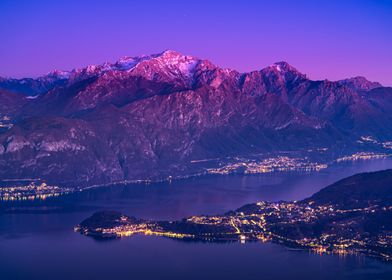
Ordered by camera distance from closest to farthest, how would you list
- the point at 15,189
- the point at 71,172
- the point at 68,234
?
the point at 68,234
the point at 15,189
the point at 71,172

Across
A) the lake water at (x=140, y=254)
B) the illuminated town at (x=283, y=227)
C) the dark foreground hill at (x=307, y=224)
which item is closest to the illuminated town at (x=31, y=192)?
the lake water at (x=140, y=254)

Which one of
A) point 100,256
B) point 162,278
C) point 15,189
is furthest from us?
point 15,189

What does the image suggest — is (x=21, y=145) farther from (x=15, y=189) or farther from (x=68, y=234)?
(x=68, y=234)

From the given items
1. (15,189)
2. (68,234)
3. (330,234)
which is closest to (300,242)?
(330,234)

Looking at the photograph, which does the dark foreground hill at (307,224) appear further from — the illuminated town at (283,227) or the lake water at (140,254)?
the lake water at (140,254)

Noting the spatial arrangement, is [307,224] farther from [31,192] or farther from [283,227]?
[31,192]

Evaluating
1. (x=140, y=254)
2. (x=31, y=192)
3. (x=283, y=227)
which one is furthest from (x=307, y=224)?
(x=31, y=192)
